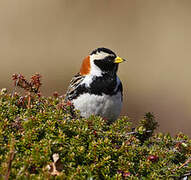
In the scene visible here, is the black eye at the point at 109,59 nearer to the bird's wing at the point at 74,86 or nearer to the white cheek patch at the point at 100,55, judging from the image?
the white cheek patch at the point at 100,55

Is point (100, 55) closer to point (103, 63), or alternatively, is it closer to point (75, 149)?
point (103, 63)

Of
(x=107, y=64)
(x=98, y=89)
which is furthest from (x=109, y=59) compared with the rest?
(x=98, y=89)

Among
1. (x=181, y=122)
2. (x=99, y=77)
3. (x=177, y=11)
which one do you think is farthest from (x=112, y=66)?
(x=177, y=11)

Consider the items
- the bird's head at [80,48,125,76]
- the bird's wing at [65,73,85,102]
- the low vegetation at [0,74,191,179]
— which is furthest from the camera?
the bird's head at [80,48,125,76]

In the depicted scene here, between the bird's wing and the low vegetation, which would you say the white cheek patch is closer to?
the bird's wing

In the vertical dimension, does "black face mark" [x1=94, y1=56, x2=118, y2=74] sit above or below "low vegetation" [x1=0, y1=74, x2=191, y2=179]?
above

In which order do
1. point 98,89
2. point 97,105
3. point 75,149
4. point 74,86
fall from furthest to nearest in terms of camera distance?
point 74,86 < point 98,89 < point 97,105 < point 75,149

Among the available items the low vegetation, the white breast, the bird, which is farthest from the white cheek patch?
the low vegetation

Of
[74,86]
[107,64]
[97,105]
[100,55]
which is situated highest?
[100,55]

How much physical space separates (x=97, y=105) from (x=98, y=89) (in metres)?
0.25

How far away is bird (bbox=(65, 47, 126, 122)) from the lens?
5.76 metres

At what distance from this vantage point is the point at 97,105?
227 inches

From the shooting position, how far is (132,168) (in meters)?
3.66

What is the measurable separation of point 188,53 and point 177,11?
2124 millimetres
